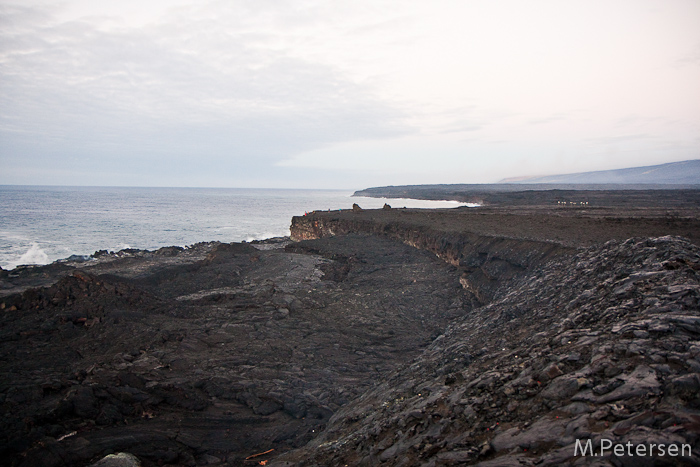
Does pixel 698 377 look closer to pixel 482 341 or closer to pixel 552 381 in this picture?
pixel 552 381

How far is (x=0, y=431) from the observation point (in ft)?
19.7

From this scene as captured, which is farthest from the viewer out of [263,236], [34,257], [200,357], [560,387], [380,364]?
[263,236]

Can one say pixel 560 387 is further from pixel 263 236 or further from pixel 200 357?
pixel 263 236

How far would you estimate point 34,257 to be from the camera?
3262cm

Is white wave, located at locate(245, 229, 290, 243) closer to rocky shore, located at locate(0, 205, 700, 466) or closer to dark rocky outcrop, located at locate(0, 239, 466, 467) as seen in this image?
dark rocky outcrop, located at locate(0, 239, 466, 467)

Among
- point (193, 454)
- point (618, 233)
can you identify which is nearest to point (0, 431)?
point (193, 454)

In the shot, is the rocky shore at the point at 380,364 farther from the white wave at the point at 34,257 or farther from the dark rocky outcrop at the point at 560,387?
the white wave at the point at 34,257

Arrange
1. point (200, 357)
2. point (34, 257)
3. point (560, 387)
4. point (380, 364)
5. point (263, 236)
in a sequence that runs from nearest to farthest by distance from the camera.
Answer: point (560, 387)
point (200, 357)
point (380, 364)
point (34, 257)
point (263, 236)

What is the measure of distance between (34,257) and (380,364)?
3452 cm

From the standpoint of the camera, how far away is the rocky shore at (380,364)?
3.89 meters

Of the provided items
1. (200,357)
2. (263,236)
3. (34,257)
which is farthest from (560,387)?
(263,236)

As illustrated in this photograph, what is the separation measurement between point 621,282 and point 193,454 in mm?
7793

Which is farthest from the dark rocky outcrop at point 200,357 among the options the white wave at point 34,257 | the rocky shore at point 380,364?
the white wave at point 34,257

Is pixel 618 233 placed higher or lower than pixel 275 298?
higher
